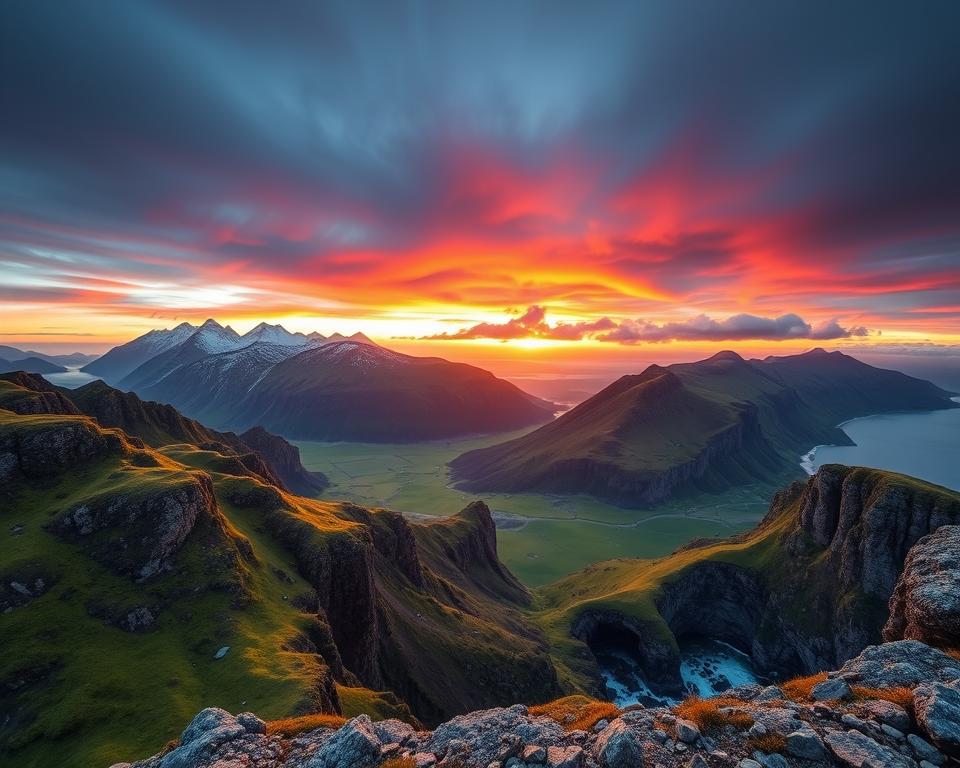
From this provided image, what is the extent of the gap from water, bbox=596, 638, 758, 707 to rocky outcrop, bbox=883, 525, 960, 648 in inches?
3600

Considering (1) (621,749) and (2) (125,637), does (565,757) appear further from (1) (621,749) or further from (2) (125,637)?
(2) (125,637)

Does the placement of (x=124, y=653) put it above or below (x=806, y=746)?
below

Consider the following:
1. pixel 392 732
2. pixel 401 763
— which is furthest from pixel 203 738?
pixel 401 763

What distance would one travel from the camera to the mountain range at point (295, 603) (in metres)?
37.2

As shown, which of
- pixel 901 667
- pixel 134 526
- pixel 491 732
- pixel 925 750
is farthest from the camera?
pixel 134 526

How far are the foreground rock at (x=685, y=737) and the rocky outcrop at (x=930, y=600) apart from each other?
20.9ft

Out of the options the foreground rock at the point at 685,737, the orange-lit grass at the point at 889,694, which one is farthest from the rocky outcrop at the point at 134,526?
the orange-lit grass at the point at 889,694

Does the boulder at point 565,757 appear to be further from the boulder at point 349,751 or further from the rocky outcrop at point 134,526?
the rocky outcrop at point 134,526

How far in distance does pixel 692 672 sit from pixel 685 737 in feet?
434

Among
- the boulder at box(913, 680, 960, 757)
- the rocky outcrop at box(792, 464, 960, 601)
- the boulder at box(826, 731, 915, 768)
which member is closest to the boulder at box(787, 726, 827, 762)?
the boulder at box(826, 731, 915, 768)

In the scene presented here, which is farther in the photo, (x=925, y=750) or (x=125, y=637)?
(x=125, y=637)

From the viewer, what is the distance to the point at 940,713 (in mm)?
16625

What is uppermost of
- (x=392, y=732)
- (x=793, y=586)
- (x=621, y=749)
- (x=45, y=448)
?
(x=45, y=448)

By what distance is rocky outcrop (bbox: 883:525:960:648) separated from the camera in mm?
27484
